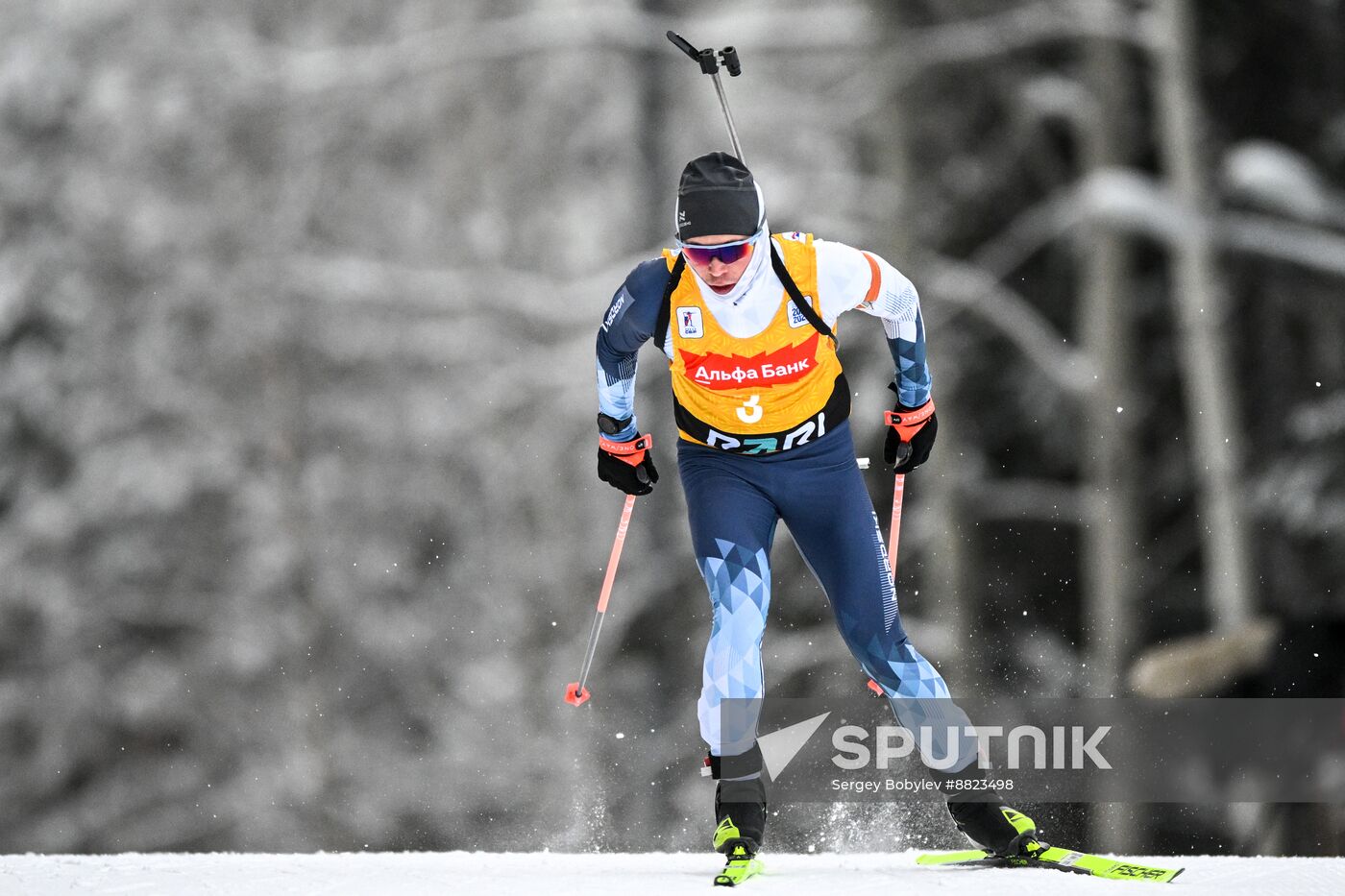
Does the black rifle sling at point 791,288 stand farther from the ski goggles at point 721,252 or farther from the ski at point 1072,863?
the ski at point 1072,863

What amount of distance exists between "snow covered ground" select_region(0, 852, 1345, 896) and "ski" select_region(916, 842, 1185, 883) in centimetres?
6

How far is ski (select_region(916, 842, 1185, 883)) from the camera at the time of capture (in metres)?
3.61

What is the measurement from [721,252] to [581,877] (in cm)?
175

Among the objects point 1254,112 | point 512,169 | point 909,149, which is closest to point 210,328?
point 512,169

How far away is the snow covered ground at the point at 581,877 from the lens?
11.6ft

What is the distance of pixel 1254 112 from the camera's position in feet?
38.9

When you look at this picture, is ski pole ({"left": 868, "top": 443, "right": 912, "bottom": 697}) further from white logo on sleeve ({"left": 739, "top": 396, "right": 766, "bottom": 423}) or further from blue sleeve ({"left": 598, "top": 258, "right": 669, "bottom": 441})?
blue sleeve ({"left": 598, "top": 258, "right": 669, "bottom": 441})

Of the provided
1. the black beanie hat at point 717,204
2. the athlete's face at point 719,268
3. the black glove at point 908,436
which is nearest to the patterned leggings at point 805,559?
the black glove at point 908,436

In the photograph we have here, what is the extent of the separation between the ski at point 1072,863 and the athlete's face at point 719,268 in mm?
1659

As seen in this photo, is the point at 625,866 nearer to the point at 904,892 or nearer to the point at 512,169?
the point at 904,892

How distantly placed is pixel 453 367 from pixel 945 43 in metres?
5.16

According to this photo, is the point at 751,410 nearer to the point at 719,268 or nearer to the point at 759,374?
the point at 759,374

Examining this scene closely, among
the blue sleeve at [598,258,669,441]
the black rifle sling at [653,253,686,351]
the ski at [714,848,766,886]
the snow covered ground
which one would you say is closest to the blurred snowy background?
the snow covered ground

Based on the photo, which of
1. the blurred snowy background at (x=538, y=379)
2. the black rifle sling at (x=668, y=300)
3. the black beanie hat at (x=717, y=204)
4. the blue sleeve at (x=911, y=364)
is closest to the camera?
the black beanie hat at (x=717, y=204)
